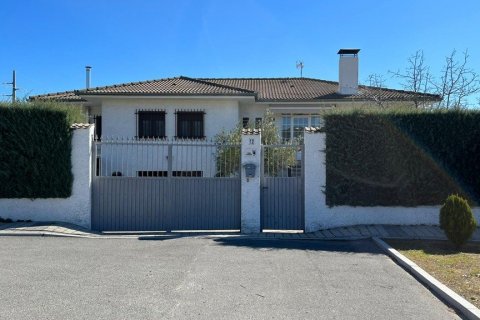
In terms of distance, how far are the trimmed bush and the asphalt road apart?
1.49 m

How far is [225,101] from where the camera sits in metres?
19.0

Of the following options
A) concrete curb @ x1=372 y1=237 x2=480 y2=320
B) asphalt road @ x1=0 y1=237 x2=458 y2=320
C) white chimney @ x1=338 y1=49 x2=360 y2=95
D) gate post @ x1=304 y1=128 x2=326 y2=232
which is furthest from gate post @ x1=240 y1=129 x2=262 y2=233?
white chimney @ x1=338 y1=49 x2=360 y2=95

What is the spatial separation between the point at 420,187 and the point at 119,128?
12.3m

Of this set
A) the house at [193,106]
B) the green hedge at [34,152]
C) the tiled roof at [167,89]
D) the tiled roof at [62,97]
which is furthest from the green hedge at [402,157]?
the tiled roof at [62,97]

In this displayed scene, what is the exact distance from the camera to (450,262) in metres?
7.82

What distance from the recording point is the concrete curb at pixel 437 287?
Answer: 5.28 metres

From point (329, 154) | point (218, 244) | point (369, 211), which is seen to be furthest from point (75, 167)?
point (369, 211)

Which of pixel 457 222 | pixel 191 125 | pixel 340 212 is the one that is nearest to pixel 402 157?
pixel 340 212

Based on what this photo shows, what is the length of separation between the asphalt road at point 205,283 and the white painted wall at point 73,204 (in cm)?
183

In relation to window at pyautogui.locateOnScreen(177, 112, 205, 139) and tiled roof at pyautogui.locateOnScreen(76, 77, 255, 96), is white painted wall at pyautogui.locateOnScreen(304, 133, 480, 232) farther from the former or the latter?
window at pyautogui.locateOnScreen(177, 112, 205, 139)

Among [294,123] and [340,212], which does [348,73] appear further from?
[340,212]

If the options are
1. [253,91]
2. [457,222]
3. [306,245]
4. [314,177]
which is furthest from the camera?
[253,91]

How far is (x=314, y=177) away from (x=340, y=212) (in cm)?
107

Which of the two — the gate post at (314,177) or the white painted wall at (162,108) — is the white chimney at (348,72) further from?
the gate post at (314,177)
